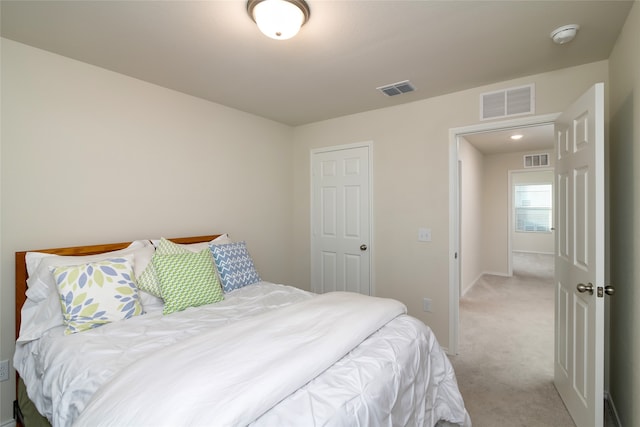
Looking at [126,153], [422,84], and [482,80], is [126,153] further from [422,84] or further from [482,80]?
[482,80]

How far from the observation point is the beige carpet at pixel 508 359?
210cm

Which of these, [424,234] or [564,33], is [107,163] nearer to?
[424,234]

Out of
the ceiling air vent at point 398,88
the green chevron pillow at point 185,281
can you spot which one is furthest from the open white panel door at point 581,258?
the green chevron pillow at point 185,281

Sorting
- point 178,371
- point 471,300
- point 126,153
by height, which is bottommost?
point 471,300

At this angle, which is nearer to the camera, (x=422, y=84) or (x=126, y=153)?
(x=126, y=153)

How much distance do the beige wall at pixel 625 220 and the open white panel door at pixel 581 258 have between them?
0.16 m

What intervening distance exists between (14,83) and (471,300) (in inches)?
215

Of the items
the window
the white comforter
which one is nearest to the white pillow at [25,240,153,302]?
the white comforter

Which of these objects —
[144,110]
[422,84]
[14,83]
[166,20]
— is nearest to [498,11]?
[422,84]

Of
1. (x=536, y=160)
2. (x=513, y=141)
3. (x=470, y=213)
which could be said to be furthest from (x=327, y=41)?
(x=536, y=160)

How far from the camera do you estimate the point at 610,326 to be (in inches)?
85.3

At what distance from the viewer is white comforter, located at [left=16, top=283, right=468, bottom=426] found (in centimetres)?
102

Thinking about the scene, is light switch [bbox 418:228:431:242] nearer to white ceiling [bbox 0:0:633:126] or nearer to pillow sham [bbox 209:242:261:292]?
white ceiling [bbox 0:0:633:126]

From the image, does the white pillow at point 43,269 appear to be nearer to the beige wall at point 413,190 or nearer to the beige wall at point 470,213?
the beige wall at point 413,190
